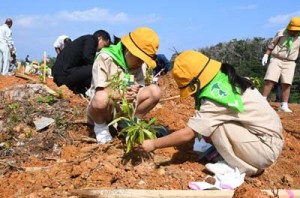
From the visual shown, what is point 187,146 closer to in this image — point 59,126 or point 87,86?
point 59,126

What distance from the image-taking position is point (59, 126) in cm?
379

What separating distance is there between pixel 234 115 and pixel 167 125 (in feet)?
4.31

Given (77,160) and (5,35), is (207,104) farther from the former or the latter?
(5,35)

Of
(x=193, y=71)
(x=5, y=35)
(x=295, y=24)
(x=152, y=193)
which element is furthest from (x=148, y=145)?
(x=5, y=35)

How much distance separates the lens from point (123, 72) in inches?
133

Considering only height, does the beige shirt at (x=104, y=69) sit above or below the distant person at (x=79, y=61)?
above

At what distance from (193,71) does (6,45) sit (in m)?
7.89

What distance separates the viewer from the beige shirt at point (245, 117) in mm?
2787

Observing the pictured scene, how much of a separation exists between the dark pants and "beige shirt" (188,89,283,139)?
2318mm

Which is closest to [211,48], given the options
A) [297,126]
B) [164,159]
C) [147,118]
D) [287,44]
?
[287,44]

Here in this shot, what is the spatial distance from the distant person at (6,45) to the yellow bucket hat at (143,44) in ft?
23.6

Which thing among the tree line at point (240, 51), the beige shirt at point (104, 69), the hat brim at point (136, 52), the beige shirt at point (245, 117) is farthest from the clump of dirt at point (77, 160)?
the tree line at point (240, 51)

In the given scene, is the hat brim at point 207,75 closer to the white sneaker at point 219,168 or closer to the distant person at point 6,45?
the white sneaker at point 219,168

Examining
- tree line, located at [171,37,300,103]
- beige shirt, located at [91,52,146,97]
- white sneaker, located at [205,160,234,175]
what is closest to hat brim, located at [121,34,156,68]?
beige shirt, located at [91,52,146,97]
